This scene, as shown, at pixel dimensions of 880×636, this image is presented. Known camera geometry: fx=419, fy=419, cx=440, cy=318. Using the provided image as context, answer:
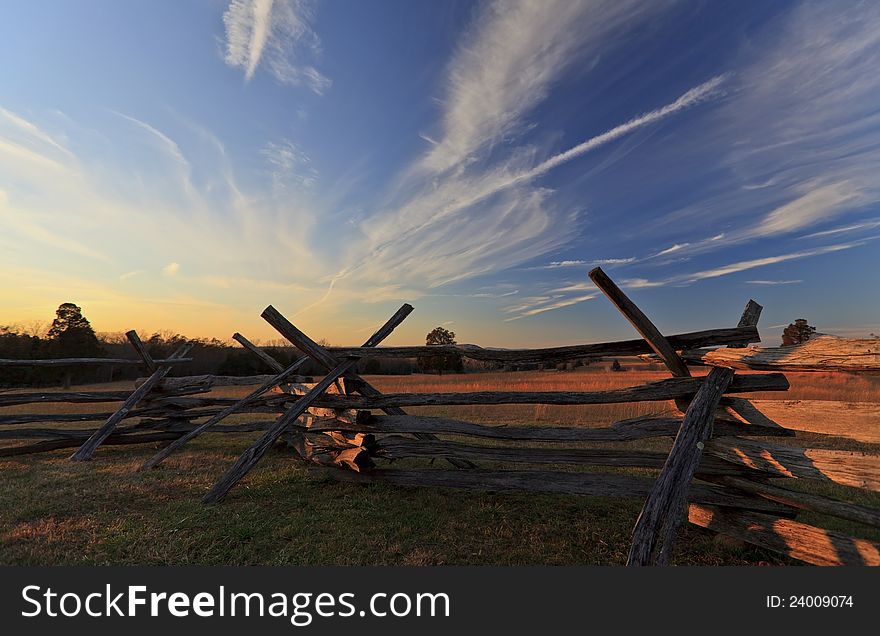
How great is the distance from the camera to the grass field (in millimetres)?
3641

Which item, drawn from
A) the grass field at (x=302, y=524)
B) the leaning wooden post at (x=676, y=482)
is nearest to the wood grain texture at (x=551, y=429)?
the leaning wooden post at (x=676, y=482)

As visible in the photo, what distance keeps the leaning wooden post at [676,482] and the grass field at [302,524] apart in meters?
0.83

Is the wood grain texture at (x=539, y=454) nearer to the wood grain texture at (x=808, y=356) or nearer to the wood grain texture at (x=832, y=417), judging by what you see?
the wood grain texture at (x=832, y=417)

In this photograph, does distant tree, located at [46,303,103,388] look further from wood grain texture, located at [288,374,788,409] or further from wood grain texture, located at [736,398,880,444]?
wood grain texture, located at [736,398,880,444]

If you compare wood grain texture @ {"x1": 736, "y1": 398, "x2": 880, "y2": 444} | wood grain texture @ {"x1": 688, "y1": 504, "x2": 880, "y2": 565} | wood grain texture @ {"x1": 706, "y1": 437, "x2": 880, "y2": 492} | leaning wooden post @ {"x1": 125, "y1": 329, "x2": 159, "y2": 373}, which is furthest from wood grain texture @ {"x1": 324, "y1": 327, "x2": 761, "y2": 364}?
leaning wooden post @ {"x1": 125, "y1": 329, "x2": 159, "y2": 373}

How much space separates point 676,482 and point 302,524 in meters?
3.54

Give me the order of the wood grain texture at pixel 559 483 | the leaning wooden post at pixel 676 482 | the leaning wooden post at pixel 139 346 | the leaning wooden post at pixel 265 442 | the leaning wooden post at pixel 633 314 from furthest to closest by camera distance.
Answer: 1. the leaning wooden post at pixel 139 346
2. the leaning wooden post at pixel 265 442
3. the wood grain texture at pixel 559 483
4. the leaning wooden post at pixel 633 314
5. the leaning wooden post at pixel 676 482

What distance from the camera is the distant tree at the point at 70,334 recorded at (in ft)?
84.9

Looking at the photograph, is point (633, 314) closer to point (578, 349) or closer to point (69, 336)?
point (578, 349)

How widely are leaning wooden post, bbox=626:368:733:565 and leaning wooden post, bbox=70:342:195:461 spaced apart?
8994 mm

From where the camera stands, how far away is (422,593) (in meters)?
2.91

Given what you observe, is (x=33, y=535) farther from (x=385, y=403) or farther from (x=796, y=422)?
(x=796, y=422)

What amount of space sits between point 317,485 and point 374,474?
0.90 m

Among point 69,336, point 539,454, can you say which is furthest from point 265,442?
point 69,336
